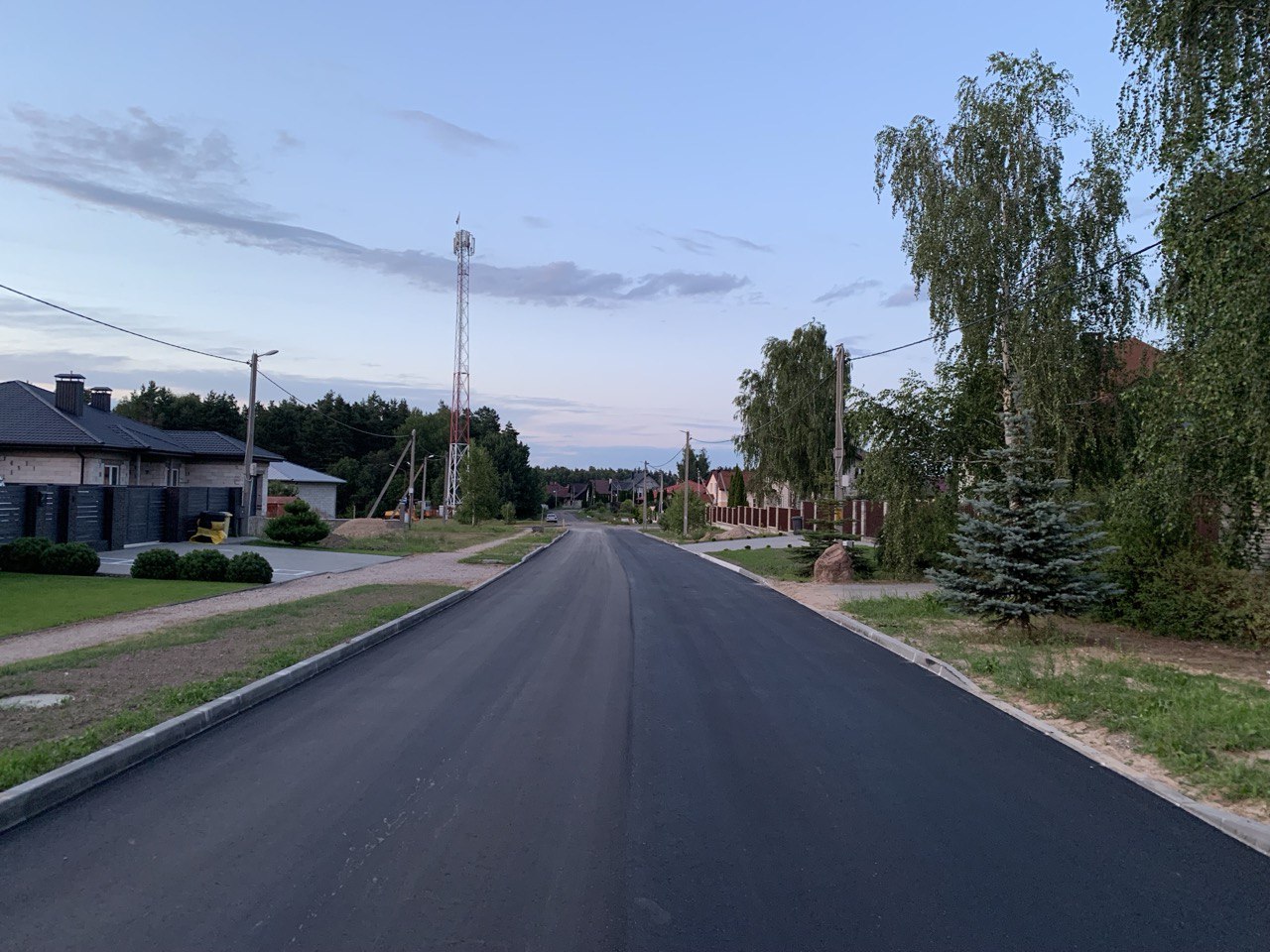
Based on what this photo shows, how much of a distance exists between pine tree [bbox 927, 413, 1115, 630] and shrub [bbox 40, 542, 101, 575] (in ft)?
56.8

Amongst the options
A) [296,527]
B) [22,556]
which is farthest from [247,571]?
[296,527]

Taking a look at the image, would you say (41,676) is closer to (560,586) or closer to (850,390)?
(560,586)

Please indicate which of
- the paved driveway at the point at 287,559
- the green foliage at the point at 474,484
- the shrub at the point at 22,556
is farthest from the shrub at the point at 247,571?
the green foliage at the point at 474,484

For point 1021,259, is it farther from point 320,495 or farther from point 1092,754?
point 320,495

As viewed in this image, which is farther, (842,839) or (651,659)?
(651,659)

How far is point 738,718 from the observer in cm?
764

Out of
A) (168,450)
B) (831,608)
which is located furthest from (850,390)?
(168,450)

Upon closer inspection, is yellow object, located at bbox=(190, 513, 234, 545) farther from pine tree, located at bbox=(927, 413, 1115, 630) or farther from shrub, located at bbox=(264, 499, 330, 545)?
pine tree, located at bbox=(927, 413, 1115, 630)

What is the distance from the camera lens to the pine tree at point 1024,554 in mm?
11625

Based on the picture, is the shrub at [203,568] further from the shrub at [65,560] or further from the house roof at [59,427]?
the house roof at [59,427]

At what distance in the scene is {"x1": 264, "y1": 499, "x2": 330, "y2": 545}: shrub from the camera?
32250 mm

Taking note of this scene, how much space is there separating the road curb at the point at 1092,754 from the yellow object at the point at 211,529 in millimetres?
24437

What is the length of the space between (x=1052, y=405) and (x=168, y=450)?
3268 centimetres

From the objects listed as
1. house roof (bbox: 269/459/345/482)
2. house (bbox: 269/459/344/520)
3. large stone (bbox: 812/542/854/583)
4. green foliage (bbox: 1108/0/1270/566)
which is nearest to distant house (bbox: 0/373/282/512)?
house (bbox: 269/459/344/520)
